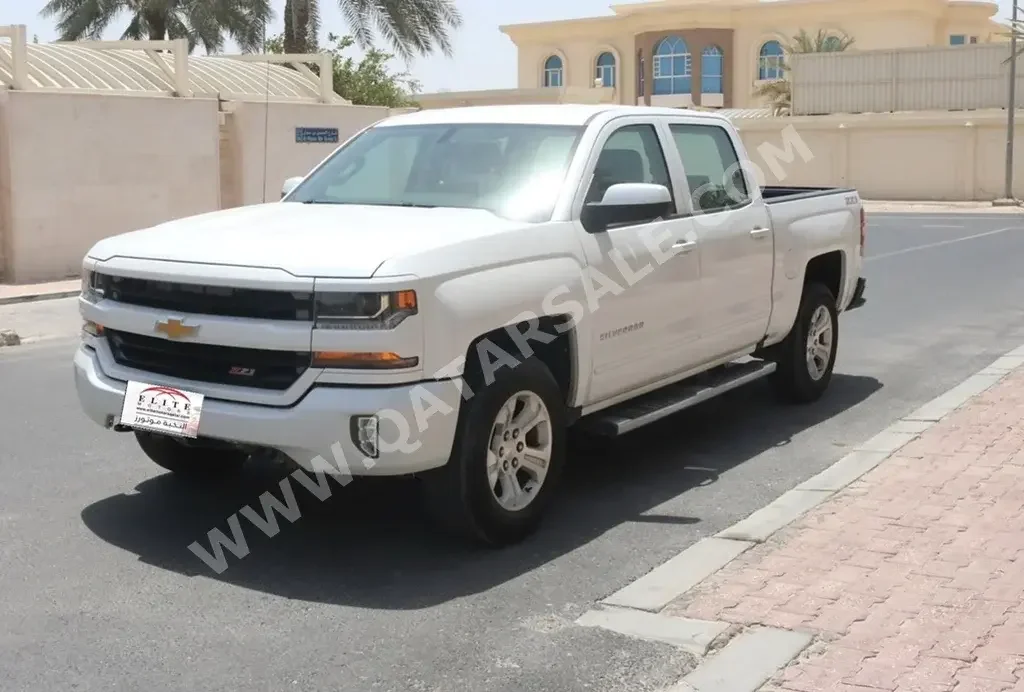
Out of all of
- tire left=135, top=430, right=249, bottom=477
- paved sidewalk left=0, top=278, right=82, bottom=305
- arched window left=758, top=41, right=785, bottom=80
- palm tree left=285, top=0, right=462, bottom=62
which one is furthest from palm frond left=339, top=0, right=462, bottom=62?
arched window left=758, top=41, right=785, bottom=80

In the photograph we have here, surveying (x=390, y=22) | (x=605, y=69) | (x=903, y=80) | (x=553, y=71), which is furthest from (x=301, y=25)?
(x=553, y=71)

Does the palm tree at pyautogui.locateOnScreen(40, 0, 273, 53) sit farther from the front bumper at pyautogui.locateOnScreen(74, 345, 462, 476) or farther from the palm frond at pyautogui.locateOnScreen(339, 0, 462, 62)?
the front bumper at pyautogui.locateOnScreen(74, 345, 462, 476)

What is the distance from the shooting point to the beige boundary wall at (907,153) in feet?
155

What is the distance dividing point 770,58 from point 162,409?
63463 millimetres

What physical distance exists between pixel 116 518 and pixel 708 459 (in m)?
3.28

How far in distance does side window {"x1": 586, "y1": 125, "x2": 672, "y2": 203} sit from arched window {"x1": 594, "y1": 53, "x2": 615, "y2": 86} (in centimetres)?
6362

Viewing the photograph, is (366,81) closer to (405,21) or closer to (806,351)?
(405,21)

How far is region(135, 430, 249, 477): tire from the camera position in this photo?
6332 millimetres

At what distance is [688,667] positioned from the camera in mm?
4305

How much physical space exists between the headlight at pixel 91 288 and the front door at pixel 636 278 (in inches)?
87.5

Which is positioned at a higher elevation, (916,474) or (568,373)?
(568,373)

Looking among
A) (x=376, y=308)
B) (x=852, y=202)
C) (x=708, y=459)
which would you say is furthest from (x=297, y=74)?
(x=376, y=308)

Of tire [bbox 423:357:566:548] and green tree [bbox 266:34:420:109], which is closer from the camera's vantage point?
tire [bbox 423:357:566:548]

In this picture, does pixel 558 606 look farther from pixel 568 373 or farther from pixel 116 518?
pixel 116 518
